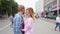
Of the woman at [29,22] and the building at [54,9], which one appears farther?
the building at [54,9]

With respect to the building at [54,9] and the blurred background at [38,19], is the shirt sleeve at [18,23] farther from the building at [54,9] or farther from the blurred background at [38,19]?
the building at [54,9]

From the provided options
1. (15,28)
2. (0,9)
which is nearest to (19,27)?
(15,28)

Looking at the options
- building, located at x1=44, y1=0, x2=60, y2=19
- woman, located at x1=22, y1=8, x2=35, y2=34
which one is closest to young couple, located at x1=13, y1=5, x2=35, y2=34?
woman, located at x1=22, y1=8, x2=35, y2=34

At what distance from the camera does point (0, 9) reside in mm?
81500

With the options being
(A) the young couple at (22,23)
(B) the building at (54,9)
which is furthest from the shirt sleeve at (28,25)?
(B) the building at (54,9)

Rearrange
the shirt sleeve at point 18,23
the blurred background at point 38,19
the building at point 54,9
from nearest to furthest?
the shirt sleeve at point 18,23
the blurred background at point 38,19
the building at point 54,9

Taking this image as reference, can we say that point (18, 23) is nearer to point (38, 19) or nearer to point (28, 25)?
point (28, 25)

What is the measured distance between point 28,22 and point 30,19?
0.34ft

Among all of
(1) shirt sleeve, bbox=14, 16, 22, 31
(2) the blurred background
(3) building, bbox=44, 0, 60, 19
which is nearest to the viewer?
(1) shirt sleeve, bbox=14, 16, 22, 31

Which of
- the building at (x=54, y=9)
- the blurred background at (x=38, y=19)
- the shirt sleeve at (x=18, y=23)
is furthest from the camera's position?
the building at (x=54, y=9)

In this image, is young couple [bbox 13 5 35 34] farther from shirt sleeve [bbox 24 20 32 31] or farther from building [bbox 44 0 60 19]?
building [bbox 44 0 60 19]

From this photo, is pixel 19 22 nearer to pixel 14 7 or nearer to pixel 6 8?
pixel 6 8

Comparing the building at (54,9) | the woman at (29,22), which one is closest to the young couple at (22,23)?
the woman at (29,22)

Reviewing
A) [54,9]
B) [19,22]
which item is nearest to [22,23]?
[19,22]
